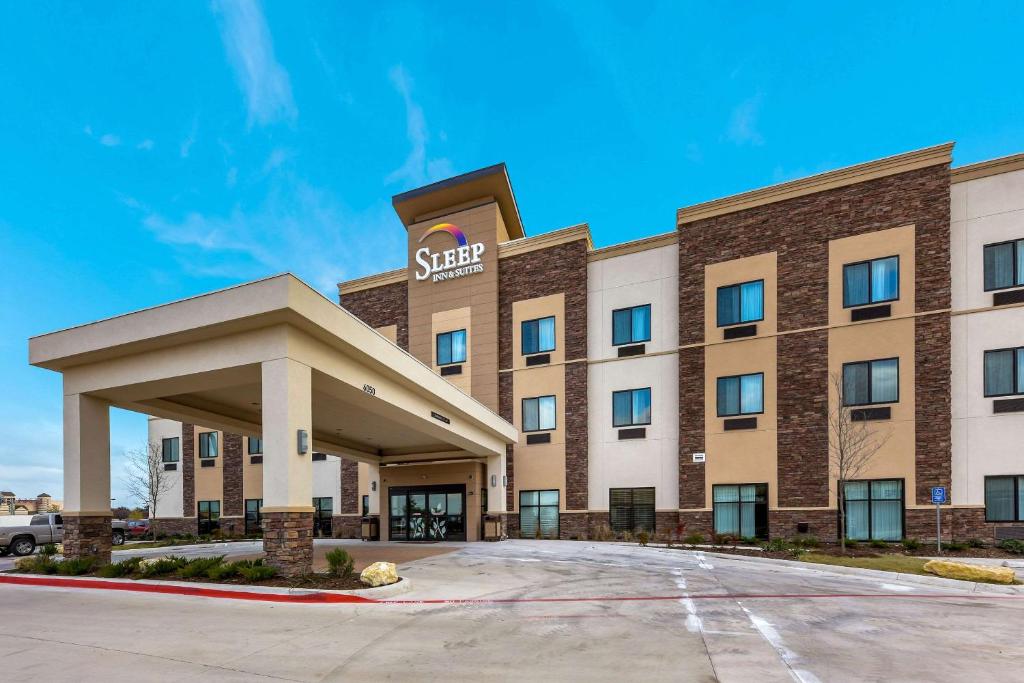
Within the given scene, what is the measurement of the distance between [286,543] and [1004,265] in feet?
75.8

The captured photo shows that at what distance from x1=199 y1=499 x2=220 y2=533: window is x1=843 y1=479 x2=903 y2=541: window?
103ft

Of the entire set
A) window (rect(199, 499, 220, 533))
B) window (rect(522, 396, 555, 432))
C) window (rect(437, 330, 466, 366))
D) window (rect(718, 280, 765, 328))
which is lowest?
window (rect(199, 499, 220, 533))

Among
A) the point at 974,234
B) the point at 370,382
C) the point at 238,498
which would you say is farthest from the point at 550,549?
the point at 238,498

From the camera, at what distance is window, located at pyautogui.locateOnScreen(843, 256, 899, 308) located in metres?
20.4

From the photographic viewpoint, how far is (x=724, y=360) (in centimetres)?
2280

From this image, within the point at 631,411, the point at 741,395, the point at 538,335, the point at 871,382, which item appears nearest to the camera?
the point at 871,382

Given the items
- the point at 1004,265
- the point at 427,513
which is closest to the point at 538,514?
the point at 427,513

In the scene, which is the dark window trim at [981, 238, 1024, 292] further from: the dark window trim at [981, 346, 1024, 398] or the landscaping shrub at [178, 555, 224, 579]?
the landscaping shrub at [178, 555, 224, 579]

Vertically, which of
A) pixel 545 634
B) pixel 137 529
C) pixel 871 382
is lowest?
pixel 137 529

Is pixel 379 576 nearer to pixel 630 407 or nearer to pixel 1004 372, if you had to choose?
pixel 630 407

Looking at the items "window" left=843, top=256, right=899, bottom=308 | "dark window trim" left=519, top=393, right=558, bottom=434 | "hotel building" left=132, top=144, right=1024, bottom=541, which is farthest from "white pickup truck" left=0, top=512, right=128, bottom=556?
"window" left=843, top=256, right=899, bottom=308

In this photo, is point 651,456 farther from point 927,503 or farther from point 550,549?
point 927,503

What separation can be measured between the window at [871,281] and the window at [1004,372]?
345 cm

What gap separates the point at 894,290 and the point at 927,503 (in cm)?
725
